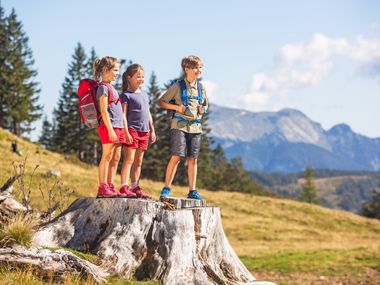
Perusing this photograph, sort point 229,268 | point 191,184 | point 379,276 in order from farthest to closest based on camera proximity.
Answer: point 379,276 → point 191,184 → point 229,268

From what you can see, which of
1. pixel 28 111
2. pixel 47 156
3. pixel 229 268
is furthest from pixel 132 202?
pixel 28 111

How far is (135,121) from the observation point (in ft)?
24.7

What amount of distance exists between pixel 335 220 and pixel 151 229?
34098 millimetres

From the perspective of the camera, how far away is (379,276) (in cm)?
1806

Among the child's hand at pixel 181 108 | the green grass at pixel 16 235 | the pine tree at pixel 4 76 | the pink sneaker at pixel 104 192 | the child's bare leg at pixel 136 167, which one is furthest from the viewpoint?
the pine tree at pixel 4 76

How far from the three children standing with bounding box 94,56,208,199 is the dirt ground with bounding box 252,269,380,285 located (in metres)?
10.7

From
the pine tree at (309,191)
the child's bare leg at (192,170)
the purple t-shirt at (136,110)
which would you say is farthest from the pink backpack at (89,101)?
the pine tree at (309,191)

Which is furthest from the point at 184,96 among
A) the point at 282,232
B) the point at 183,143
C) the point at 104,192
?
the point at 282,232


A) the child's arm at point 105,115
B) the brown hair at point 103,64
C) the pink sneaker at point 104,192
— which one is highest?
the brown hair at point 103,64

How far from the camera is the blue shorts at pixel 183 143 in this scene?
309 inches

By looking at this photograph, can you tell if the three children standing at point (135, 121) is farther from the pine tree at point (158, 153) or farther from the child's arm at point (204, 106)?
the pine tree at point (158, 153)

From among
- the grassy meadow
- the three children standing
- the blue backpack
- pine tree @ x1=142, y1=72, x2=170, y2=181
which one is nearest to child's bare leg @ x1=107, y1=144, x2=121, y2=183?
the three children standing

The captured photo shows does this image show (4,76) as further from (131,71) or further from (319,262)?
(131,71)

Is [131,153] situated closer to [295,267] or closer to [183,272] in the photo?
[183,272]
